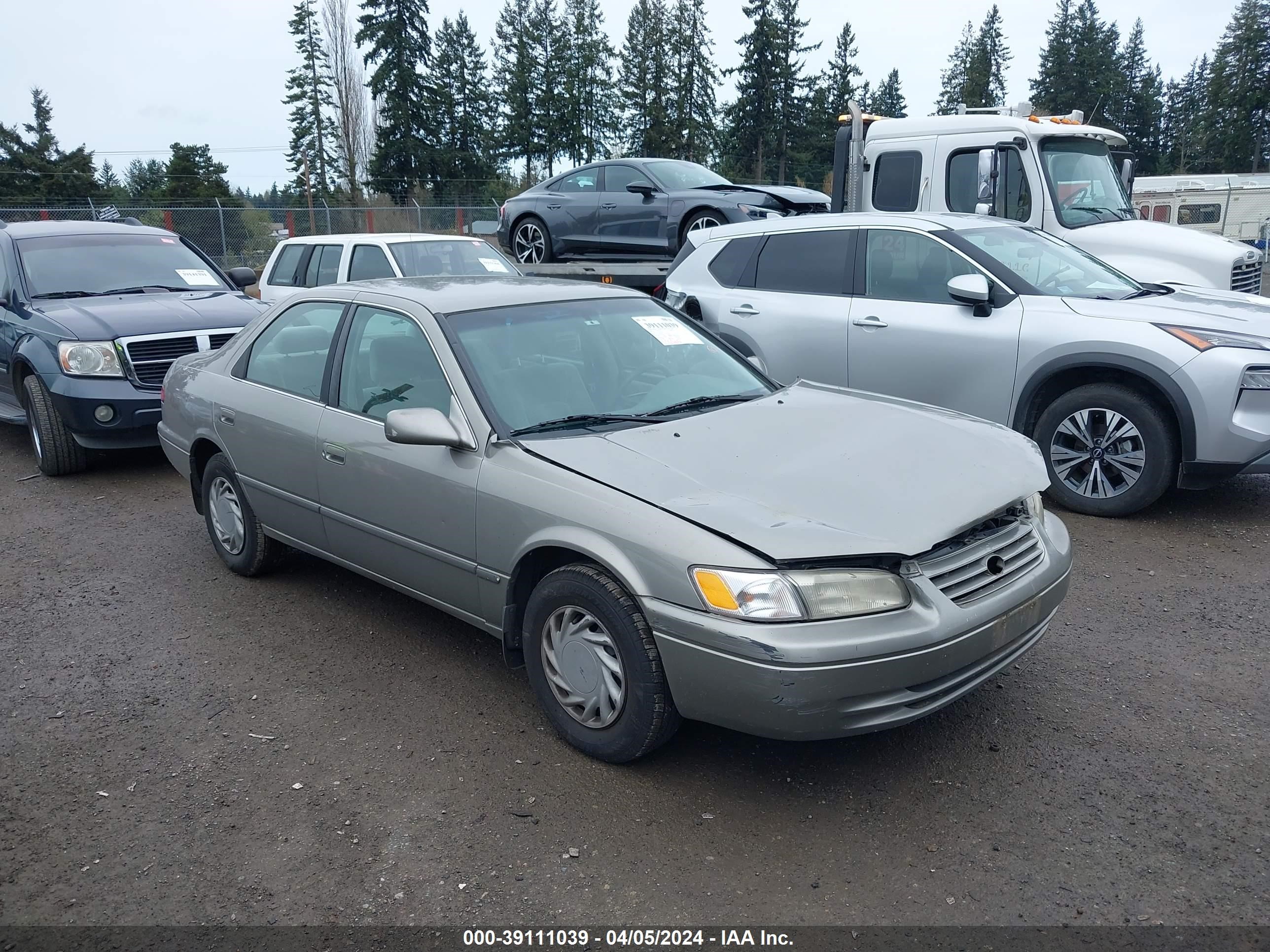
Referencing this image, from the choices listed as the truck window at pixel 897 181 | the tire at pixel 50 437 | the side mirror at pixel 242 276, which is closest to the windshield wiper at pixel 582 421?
the tire at pixel 50 437

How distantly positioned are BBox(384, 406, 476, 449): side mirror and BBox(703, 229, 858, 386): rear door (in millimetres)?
3883

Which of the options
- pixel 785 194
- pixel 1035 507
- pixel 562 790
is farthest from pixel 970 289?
pixel 785 194

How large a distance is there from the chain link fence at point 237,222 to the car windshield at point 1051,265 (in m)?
15.9

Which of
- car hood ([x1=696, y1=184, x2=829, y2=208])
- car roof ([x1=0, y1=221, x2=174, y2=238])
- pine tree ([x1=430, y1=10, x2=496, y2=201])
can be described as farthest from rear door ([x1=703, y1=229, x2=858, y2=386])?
pine tree ([x1=430, y1=10, x2=496, y2=201])

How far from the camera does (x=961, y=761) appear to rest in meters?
3.49

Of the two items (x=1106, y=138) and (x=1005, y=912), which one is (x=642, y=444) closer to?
(x=1005, y=912)

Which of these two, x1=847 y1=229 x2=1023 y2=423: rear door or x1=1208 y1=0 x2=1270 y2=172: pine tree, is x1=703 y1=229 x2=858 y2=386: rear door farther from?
x1=1208 y1=0 x2=1270 y2=172: pine tree

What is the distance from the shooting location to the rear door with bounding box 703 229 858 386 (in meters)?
7.08

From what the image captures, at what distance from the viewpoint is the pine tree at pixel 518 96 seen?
6231 centimetres

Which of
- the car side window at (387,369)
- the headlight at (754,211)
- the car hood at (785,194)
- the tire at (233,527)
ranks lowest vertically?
the tire at (233,527)

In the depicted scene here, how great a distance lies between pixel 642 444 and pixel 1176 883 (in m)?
2.14

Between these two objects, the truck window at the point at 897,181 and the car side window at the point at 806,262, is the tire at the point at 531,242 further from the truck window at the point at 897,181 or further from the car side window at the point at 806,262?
the car side window at the point at 806,262

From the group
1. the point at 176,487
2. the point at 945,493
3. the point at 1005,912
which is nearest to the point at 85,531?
the point at 176,487

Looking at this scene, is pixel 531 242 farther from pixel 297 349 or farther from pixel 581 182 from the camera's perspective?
pixel 297 349
